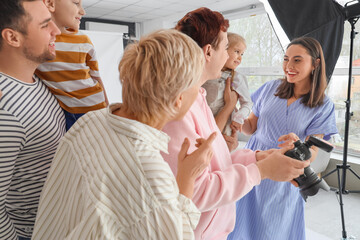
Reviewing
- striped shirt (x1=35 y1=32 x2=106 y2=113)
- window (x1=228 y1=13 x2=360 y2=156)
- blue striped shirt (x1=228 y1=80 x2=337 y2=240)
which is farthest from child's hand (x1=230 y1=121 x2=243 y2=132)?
window (x1=228 y1=13 x2=360 y2=156)

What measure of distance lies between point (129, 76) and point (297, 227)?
1.57m

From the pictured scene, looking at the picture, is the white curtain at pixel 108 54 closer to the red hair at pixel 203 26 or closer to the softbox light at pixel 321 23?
the softbox light at pixel 321 23

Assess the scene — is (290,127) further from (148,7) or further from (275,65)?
(148,7)

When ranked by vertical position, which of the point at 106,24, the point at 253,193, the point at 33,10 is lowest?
the point at 253,193

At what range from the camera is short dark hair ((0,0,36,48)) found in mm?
839

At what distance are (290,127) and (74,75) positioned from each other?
4.25 feet

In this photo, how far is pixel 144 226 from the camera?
0.59 m

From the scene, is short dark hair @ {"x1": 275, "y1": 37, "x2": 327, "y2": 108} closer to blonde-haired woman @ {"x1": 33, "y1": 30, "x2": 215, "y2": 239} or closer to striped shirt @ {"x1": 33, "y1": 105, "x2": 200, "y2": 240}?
blonde-haired woman @ {"x1": 33, "y1": 30, "x2": 215, "y2": 239}

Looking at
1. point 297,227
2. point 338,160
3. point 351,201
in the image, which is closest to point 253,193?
point 297,227

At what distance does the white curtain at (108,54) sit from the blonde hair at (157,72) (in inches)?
108

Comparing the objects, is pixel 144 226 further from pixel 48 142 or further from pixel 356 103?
pixel 356 103

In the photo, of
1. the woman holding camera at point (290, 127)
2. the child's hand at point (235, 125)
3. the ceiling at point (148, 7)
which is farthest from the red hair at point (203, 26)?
the ceiling at point (148, 7)

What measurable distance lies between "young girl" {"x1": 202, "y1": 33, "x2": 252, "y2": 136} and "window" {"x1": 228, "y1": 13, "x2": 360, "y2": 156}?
227 centimetres

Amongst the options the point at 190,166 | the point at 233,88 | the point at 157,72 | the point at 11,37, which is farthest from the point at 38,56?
the point at 233,88
